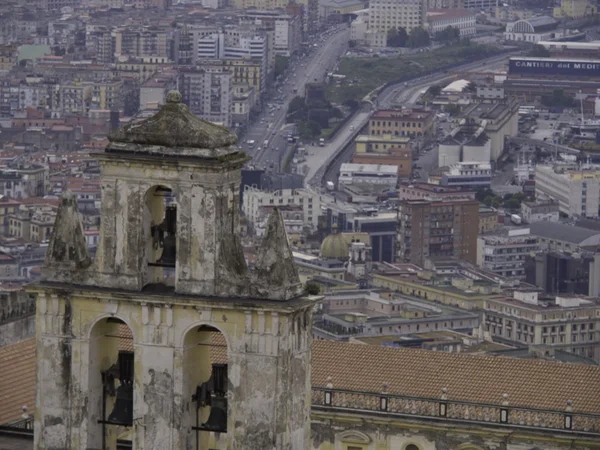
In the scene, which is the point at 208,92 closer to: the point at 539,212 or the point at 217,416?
the point at 539,212

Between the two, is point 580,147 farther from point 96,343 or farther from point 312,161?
point 96,343

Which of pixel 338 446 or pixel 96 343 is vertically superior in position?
pixel 96 343

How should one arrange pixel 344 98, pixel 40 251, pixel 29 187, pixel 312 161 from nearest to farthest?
pixel 40 251 < pixel 29 187 < pixel 312 161 < pixel 344 98

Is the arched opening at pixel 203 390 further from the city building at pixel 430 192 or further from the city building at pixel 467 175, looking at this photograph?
the city building at pixel 467 175

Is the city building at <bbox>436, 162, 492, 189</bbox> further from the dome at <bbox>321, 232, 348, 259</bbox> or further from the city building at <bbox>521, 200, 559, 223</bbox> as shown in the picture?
the dome at <bbox>321, 232, 348, 259</bbox>

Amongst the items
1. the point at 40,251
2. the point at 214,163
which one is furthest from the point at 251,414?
the point at 40,251

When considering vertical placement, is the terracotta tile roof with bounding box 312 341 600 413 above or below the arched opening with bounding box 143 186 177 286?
below

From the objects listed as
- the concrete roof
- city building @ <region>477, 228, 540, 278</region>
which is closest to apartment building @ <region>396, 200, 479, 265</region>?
city building @ <region>477, 228, 540, 278</region>
